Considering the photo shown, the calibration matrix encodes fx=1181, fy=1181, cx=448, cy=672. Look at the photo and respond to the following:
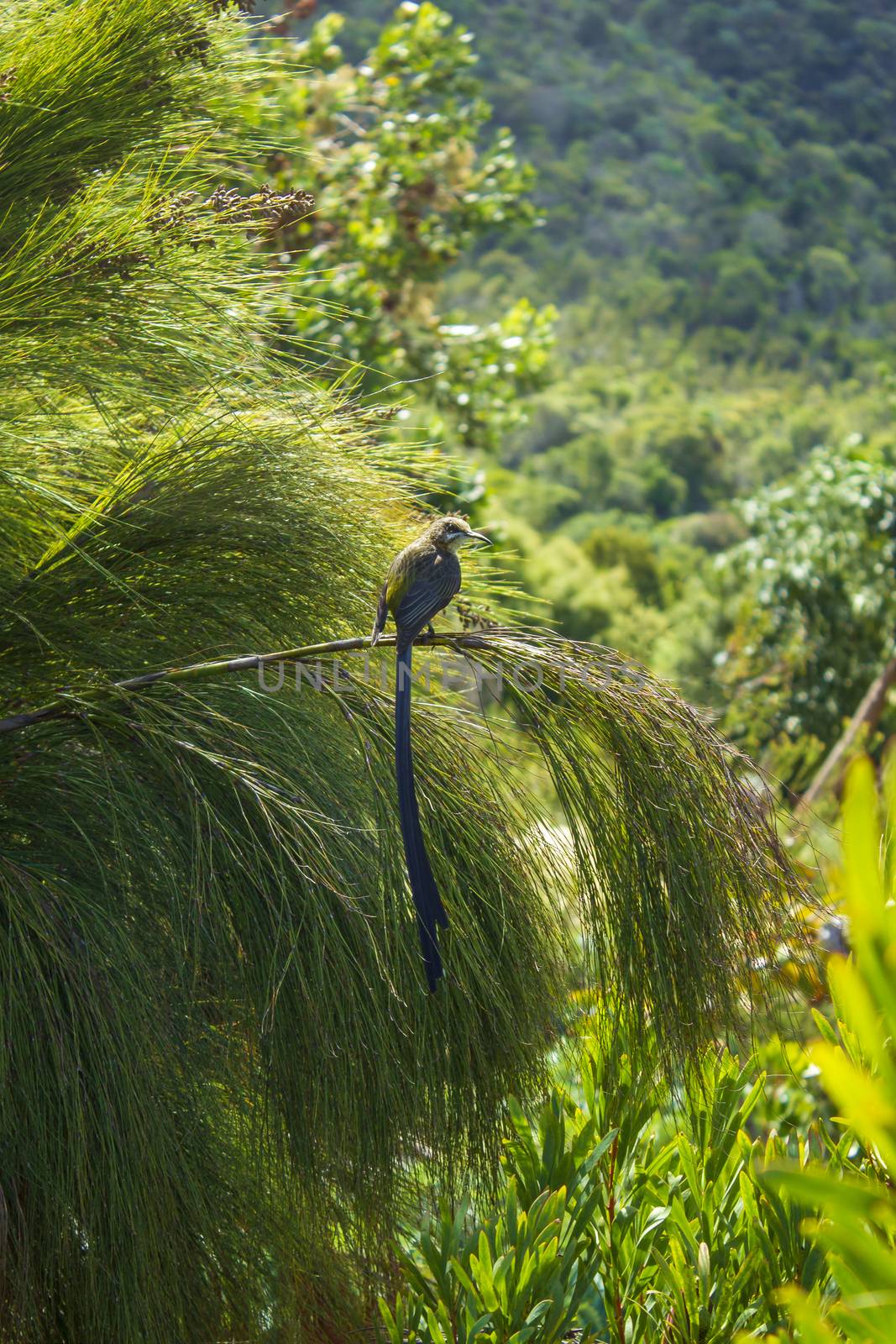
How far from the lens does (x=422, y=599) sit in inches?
42.4

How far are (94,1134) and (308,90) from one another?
155 inches

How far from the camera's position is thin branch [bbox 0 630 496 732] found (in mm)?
1082

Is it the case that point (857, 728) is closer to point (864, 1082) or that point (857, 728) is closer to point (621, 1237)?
point (621, 1237)

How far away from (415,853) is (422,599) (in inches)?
9.4

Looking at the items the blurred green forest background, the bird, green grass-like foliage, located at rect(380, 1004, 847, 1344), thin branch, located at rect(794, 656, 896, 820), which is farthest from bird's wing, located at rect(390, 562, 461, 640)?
the blurred green forest background

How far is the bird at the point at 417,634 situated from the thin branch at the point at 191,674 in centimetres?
2

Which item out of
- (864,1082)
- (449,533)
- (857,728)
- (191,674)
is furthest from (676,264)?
(864,1082)

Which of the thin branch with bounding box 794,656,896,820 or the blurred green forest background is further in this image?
the blurred green forest background

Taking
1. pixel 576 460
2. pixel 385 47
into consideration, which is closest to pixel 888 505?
pixel 385 47

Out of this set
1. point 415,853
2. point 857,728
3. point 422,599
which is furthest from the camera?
point 857,728

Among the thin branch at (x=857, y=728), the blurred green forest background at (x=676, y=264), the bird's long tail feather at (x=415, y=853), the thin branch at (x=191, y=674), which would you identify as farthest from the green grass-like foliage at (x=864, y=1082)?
the blurred green forest background at (x=676, y=264)

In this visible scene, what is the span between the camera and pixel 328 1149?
109 cm

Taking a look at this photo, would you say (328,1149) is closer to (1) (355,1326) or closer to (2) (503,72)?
(1) (355,1326)

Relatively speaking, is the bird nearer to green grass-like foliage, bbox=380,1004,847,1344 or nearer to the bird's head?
the bird's head
